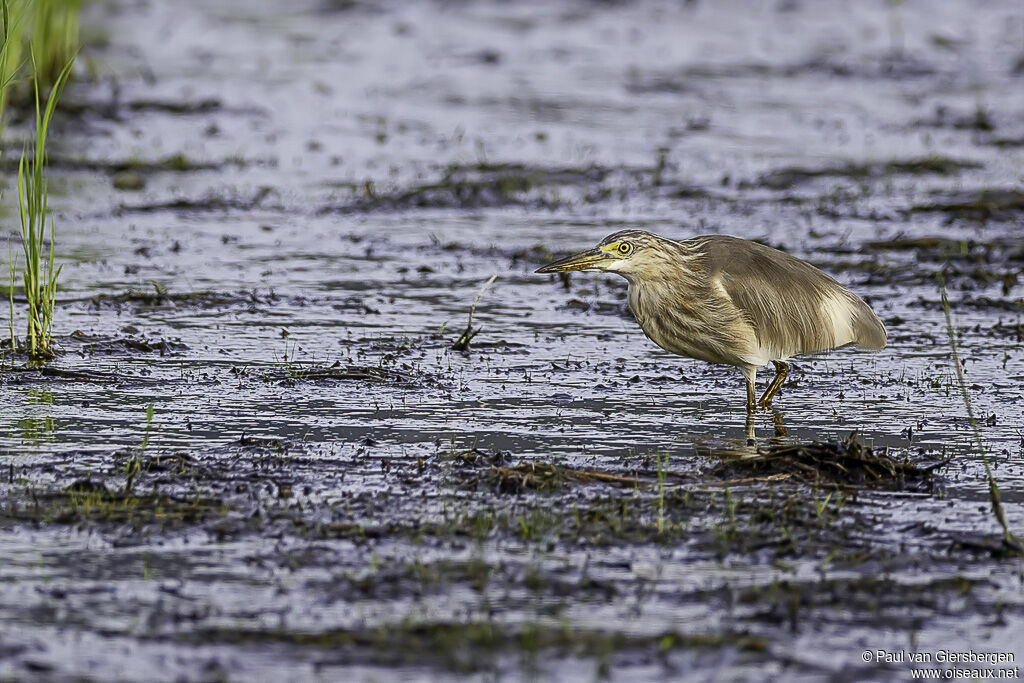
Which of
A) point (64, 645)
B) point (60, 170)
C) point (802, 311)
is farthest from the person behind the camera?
point (60, 170)

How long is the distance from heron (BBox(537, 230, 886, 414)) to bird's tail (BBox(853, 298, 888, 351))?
17mm

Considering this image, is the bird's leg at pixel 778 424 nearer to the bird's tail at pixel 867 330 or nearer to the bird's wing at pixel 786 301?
the bird's wing at pixel 786 301

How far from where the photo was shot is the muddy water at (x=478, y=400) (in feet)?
17.0

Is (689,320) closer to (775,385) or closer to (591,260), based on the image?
(591,260)

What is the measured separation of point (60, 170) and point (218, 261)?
3818 mm

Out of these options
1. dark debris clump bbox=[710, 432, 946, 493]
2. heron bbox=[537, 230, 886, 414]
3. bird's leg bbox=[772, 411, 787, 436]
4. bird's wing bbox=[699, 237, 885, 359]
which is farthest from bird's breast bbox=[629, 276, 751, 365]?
dark debris clump bbox=[710, 432, 946, 493]

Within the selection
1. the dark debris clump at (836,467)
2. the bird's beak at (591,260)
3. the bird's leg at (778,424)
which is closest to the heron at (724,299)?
the bird's beak at (591,260)

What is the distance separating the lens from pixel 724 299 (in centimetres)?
773

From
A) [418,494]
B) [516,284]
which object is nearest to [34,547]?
[418,494]

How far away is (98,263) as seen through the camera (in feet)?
37.5

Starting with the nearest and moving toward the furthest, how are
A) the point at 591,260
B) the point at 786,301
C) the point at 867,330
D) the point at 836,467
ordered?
the point at 836,467 < the point at 591,260 < the point at 786,301 < the point at 867,330

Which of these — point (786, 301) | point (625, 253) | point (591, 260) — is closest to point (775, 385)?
point (786, 301)

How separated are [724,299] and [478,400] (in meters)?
1.45

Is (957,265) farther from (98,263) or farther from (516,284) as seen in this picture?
(98,263)
